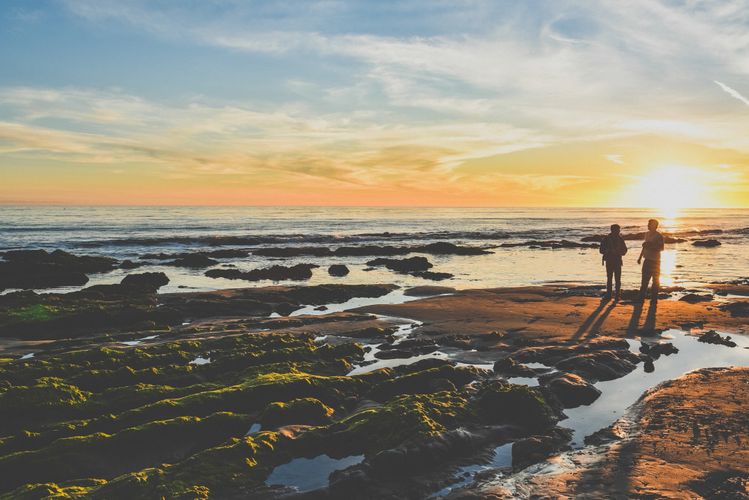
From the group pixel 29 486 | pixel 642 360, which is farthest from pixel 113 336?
pixel 642 360

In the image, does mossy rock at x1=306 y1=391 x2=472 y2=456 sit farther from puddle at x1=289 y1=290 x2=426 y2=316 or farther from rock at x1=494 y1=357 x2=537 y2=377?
puddle at x1=289 y1=290 x2=426 y2=316

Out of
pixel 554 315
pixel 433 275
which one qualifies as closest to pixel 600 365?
pixel 554 315

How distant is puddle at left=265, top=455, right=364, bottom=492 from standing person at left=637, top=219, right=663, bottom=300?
12874 mm

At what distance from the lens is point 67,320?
14.5m

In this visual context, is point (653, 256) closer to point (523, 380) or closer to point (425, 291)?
point (425, 291)

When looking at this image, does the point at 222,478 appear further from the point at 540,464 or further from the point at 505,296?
the point at 505,296

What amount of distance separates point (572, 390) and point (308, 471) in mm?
4377

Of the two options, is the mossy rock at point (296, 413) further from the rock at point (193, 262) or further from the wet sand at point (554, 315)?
the rock at point (193, 262)

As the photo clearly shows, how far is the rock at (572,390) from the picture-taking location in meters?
7.78

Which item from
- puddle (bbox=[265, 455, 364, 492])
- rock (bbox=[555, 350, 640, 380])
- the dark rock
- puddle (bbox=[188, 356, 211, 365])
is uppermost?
rock (bbox=[555, 350, 640, 380])

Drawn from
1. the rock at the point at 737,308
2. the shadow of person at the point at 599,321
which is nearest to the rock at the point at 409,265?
the shadow of person at the point at 599,321

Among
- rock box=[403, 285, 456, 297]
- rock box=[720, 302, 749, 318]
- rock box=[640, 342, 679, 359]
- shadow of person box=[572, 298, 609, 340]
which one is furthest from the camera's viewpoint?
rock box=[403, 285, 456, 297]

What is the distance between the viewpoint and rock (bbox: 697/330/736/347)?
36.4ft

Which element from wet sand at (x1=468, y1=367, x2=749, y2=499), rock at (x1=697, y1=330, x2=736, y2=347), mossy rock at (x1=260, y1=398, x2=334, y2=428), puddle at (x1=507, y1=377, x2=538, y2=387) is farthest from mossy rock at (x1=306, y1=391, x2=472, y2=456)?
rock at (x1=697, y1=330, x2=736, y2=347)
